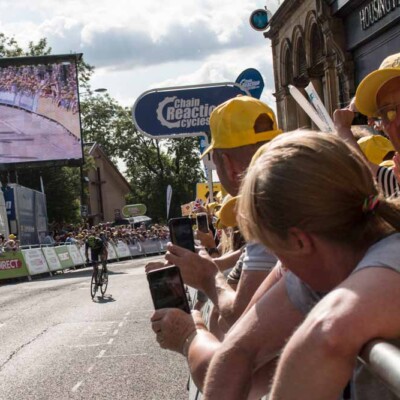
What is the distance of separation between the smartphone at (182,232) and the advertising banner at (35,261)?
2668 cm

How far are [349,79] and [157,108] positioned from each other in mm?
6623

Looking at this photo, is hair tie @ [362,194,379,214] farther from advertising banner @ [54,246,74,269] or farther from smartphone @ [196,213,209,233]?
advertising banner @ [54,246,74,269]

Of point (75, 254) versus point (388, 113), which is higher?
point (388, 113)

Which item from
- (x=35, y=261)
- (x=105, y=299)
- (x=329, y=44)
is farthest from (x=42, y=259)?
(x=329, y=44)

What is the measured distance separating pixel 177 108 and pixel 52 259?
2296cm

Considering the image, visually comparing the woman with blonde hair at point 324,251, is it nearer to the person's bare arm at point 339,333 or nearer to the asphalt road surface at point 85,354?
the person's bare arm at point 339,333

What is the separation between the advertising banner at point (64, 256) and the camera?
33.8 m

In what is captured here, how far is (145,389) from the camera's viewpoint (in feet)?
24.8

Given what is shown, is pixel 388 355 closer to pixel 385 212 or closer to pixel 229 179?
pixel 385 212

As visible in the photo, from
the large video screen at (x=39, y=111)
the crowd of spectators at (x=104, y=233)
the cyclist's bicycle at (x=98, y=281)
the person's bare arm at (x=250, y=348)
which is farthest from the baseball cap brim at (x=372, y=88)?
the large video screen at (x=39, y=111)

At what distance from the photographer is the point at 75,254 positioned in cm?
3650

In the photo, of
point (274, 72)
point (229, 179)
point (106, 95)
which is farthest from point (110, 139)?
point (229, 179)

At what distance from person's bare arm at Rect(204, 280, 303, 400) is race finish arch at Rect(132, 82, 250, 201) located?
8634mm

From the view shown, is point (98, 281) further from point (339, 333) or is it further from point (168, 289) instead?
point (339, 333)
